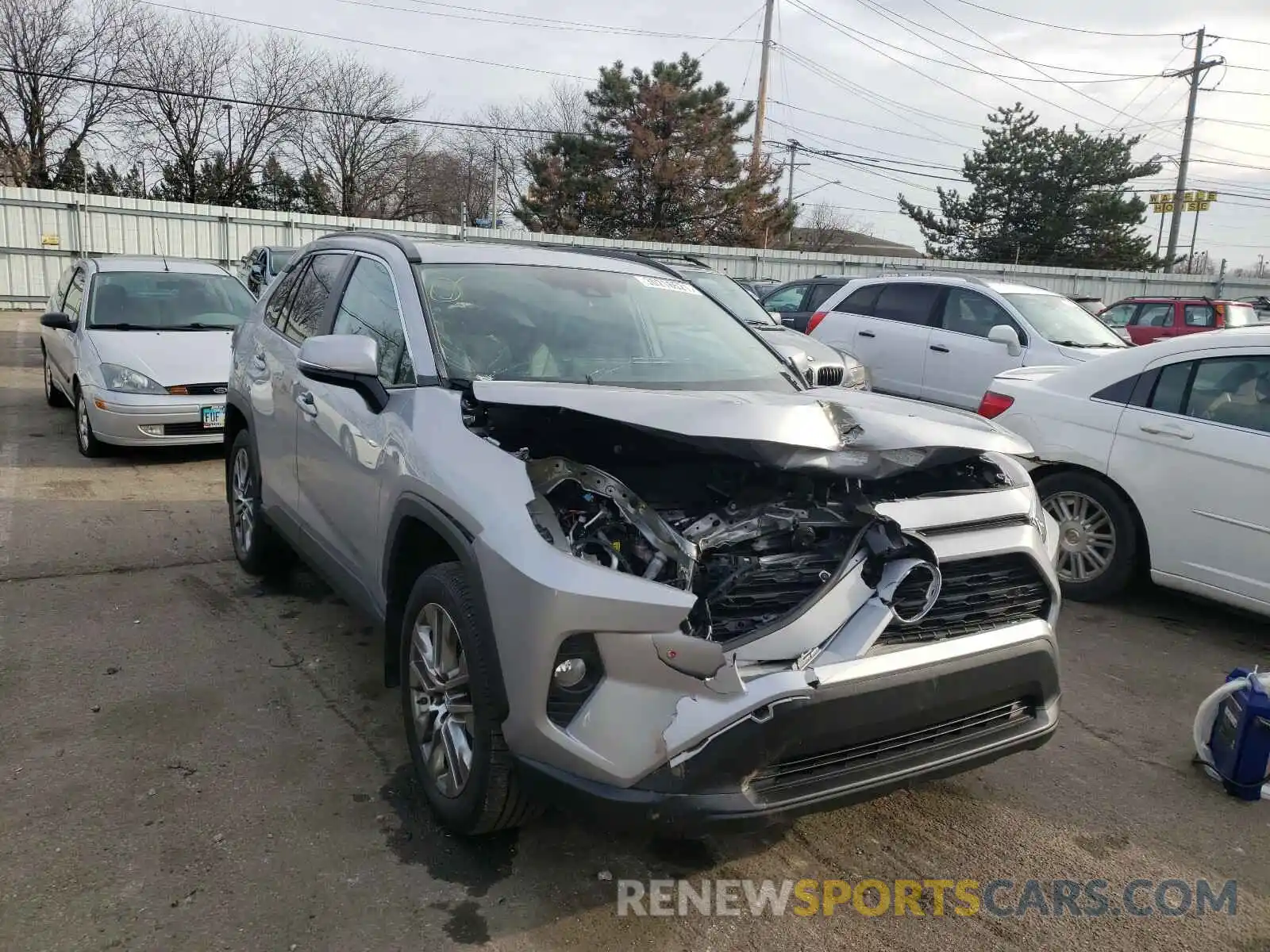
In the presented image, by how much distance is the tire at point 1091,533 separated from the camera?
17.2 ft

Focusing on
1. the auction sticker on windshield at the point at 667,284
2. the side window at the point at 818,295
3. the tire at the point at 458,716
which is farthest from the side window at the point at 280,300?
the side window at the point at 818,295

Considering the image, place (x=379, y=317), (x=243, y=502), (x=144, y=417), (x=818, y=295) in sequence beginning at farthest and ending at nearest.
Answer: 1. (x=818, y=295)
2. (x=144, y=417)
3. (x=243, y=502)
4. (x=379, y=317)

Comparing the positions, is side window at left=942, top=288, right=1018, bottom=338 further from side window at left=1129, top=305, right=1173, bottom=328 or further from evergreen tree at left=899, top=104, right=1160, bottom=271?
evergreen tree at left=899, top=104, right=1160, bottom=271

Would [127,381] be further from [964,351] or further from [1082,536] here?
[964,351]

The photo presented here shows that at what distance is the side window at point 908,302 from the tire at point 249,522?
26.1ft

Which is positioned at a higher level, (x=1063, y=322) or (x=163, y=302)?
(x=1063, y=322)

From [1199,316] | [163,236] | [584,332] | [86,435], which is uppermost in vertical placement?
[163,236]

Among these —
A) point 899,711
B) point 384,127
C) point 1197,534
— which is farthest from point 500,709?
point 384,127

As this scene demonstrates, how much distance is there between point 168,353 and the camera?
8.21 m

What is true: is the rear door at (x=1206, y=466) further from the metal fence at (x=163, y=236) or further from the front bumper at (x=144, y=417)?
the metal fence at (x=163, y=236)

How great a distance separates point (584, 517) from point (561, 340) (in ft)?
3.97

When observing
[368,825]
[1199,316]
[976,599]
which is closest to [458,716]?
[368,825]

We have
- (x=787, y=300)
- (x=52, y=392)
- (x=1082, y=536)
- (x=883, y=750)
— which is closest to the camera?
(x=883, y=750)

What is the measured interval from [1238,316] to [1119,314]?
234 cm
